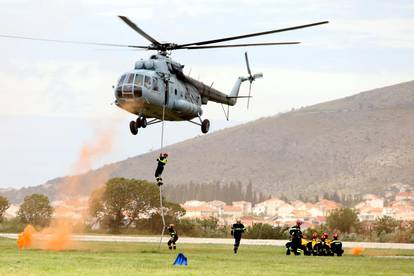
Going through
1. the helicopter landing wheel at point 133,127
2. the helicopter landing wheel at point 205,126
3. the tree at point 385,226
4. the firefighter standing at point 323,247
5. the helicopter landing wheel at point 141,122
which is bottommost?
the firefighter standing at point 323,247

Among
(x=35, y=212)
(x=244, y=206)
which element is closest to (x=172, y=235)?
(x=35, y=212)

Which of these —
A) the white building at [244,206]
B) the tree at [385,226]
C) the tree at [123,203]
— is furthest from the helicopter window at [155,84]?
the white building at [244,206]

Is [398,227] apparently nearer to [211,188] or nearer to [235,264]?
[235,264]

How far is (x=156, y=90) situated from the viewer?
148 ft

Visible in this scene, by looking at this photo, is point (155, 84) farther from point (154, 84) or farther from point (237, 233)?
point (237, 233)

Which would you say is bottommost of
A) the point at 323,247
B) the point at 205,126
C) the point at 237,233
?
the point at 323,247

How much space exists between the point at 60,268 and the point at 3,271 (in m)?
2.02

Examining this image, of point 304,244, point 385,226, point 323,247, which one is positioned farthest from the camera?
point 385,226

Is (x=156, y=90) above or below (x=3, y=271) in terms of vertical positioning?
above

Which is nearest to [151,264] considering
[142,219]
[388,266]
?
[388,266]

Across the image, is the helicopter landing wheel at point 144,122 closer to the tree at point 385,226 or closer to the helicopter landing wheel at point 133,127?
the helicopter landing wheel at point 133,127

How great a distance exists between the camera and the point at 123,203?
82.4m

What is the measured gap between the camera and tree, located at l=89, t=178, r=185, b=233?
266 ft

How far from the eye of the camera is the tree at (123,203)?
81000mm
